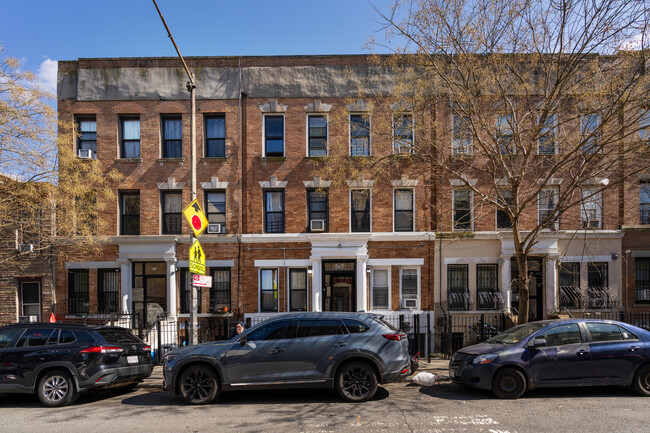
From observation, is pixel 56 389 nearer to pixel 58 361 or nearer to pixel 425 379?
pixel 58 361

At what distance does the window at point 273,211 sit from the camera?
15461 millimetres

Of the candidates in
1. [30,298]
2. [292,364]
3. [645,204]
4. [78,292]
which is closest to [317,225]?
[292,364]

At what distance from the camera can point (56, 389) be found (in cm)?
773

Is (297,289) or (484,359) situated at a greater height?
(297,289)

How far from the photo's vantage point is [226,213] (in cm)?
1535

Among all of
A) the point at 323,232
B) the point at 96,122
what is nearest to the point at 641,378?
the point at 323,232

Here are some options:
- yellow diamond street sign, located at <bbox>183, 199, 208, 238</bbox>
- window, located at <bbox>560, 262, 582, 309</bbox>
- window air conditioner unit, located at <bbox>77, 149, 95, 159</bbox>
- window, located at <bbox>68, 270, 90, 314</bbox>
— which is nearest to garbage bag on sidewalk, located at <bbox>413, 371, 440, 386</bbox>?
yellow diamond street sign, located at <bbox>183, 199, 208, 238</bbox>

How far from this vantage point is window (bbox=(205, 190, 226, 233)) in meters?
15.5

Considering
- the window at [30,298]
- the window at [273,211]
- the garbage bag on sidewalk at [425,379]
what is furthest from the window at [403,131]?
the window at [30,298]

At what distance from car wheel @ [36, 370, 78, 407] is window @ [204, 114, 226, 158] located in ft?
31.9

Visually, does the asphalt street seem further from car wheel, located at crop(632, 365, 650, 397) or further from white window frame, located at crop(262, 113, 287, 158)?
white window frame, located at crop(262, 113, 287, 158)

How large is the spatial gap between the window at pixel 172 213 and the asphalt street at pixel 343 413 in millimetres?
7850

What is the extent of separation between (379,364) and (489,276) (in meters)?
9.47

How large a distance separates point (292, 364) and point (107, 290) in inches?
441
